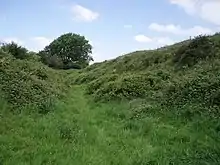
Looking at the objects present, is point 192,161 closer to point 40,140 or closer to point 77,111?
point 40,140

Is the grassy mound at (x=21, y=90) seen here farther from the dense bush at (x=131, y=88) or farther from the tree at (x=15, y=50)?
the tree at (x=15, y=50)

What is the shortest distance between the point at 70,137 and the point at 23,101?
407cm

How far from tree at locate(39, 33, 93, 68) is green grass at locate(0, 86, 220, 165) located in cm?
6285

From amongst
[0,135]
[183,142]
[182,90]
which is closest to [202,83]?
[182,90]

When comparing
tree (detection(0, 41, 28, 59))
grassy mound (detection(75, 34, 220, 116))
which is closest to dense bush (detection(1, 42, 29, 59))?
tree (detection(0, 41, 28, 59))

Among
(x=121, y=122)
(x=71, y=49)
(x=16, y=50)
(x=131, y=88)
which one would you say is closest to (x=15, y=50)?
(x=16, y=50)

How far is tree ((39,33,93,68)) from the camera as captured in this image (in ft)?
258

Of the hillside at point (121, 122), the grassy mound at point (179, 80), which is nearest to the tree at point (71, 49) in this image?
the grassy mound at point (179, 80)

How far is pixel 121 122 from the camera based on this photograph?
1419 cm

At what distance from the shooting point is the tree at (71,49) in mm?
78750

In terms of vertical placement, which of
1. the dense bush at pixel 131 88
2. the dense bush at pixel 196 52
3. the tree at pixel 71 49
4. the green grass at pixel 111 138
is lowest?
the green grass at pixel 111 138

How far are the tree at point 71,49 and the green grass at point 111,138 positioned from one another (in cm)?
6285

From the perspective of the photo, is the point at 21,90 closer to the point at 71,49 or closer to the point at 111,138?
the point at 111,138

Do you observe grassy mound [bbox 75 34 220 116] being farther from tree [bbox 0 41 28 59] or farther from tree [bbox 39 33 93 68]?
tree [bbox 39 33 93 68]
